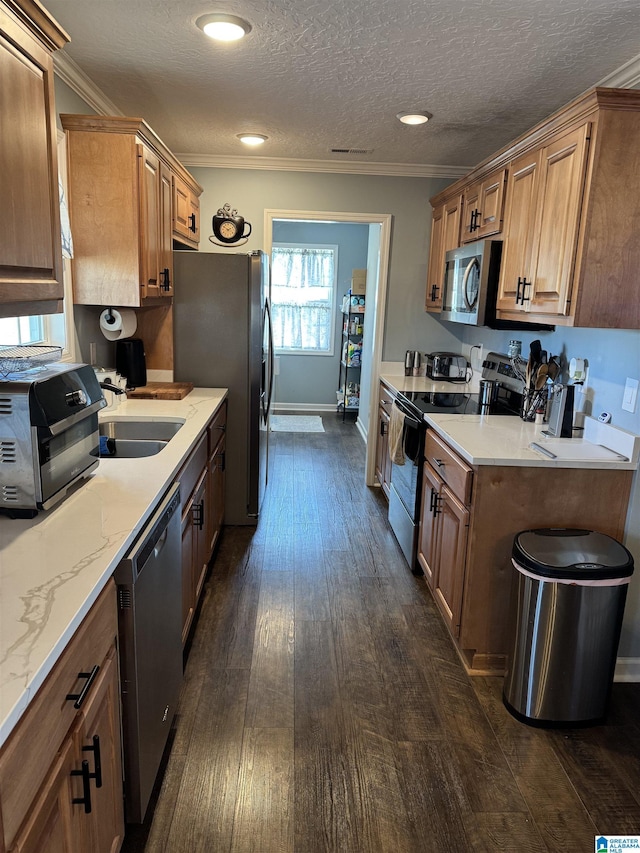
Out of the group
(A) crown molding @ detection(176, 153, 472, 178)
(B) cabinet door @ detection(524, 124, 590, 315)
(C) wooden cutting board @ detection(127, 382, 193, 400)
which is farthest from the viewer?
(A) crown molding @ detection(176, 153, 472, 178)

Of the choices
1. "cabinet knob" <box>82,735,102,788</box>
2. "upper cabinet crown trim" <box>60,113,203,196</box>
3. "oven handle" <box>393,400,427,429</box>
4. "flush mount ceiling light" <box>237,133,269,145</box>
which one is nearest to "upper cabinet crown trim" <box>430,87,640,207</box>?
"oven handle" <box>393,400,427,429</box>

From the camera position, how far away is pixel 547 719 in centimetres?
219

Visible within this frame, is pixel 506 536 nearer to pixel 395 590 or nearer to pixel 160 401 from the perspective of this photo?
pixel 395 590

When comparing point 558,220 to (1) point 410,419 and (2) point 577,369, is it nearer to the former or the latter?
(2) point 577,369

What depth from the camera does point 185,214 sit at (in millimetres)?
3912

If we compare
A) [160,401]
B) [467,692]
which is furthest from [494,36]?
[467,692]

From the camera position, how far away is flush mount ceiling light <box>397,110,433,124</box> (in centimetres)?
319

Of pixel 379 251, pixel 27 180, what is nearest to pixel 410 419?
pixel 379 251

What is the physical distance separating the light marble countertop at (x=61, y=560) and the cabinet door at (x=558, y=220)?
→ 1.64 meters

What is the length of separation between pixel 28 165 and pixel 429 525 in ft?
7.74

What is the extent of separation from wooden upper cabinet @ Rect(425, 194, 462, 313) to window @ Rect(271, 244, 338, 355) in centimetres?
316

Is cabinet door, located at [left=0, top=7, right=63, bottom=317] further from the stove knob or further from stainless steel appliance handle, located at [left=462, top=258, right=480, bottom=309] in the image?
stainless steel appliance handle, located at [left=462, top=258, right=480, bottom=309]

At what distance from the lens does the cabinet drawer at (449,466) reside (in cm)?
244

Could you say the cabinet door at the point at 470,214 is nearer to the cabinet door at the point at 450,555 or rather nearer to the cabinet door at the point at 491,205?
the cabinet door at the point at 491,205
